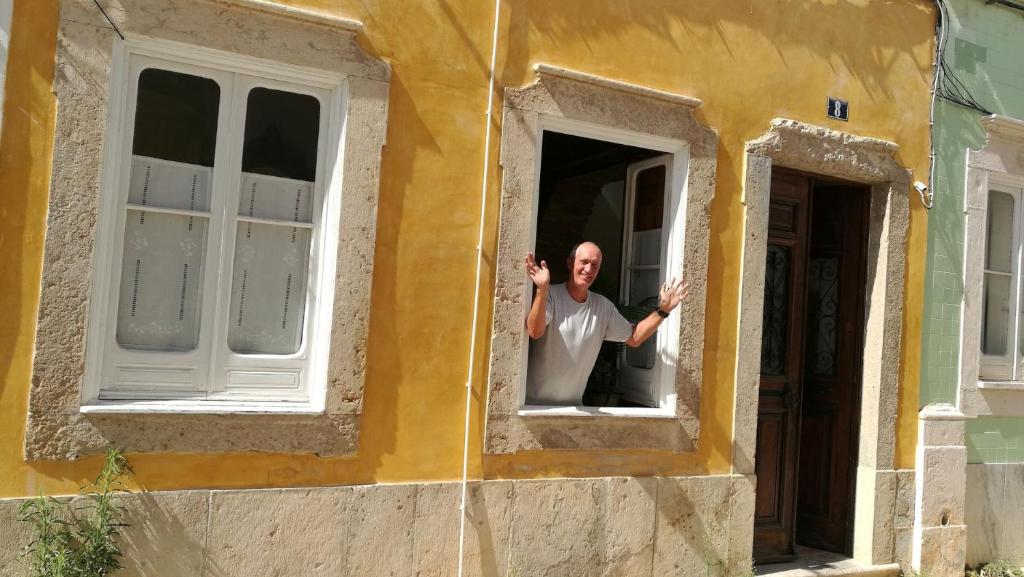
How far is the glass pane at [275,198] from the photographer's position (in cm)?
467

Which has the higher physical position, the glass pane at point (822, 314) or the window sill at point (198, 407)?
the glass pane at point (822, 314)

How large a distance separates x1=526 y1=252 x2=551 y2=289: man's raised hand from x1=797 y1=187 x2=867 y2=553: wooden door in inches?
101

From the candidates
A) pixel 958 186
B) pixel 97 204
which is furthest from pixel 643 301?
pixel 97 204

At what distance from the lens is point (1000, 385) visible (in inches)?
282

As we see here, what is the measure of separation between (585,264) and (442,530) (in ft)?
5.39

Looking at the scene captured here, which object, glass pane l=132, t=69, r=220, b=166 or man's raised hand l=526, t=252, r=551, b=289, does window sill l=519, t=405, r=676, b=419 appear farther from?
glass pane l=132, t=69, r=220, b=166

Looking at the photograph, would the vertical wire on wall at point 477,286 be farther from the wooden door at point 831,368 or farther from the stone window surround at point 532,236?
the wooden door at point 831,368

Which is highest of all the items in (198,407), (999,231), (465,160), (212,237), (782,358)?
(999,231)

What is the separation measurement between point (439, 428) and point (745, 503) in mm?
2172

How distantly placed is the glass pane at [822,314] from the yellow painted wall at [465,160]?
0.52 meters

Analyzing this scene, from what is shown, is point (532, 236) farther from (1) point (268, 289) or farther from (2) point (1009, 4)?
(2) point (1009, 4)

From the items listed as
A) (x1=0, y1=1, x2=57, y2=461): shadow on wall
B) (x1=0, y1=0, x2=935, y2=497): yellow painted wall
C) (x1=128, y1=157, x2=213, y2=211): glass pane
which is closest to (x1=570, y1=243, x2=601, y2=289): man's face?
(x1=0, y1=0, x2=935, y2=497): yellow painted wall

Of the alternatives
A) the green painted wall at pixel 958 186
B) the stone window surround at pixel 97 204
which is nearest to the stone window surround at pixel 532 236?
the stone window surround at pixel 97 204

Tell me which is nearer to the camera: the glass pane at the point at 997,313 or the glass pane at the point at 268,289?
the glass pane at the point at 268,289
